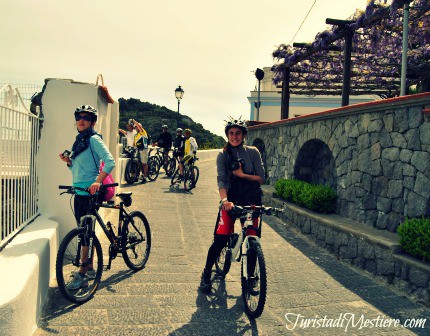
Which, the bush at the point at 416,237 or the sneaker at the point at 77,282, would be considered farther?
the bush at the point at 416,237

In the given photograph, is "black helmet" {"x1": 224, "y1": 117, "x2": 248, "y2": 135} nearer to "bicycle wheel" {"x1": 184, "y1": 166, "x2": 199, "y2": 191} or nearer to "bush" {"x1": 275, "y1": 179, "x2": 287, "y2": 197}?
"bush" {"x1": 275, "y1": 179, "x2": 287, "y2": 197}

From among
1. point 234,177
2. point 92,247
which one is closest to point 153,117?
point 234,177

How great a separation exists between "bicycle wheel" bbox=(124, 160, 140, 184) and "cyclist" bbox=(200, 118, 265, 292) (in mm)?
8401

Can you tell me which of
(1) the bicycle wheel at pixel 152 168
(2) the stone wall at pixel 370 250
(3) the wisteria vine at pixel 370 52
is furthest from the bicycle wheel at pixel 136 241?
(1) the bicycle wheel at pixel 152 168

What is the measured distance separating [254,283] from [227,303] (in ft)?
1.65

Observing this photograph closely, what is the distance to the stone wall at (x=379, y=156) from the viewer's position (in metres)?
5.01

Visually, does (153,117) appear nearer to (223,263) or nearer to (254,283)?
(223,263)

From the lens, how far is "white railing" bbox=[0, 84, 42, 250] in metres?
3.59

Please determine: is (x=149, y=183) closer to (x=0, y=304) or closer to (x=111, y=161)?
(x=111, y=161)

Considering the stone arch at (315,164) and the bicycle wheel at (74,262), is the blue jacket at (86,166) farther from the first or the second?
the stone arch at (315,164)

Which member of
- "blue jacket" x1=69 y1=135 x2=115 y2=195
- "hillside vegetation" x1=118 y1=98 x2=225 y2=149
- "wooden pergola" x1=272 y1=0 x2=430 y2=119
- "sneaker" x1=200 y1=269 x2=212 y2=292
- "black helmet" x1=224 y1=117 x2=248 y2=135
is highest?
"hillside vegetation" x1=118 y1=98 x2=225 y2=149

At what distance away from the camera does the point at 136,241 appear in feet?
15.9

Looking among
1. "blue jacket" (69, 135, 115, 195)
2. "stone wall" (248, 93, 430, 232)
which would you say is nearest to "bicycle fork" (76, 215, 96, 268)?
"blue jacket" (69, 135, 115, 195)

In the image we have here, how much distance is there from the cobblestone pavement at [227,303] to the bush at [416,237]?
575mm
